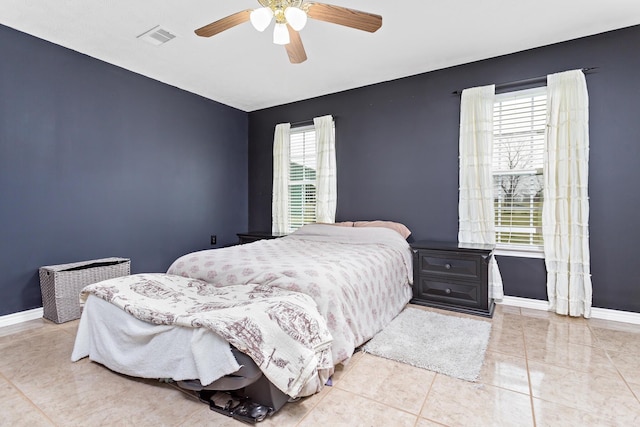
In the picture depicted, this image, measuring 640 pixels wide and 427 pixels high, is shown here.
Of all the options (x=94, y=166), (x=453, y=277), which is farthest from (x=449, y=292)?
(x=94, y=166)

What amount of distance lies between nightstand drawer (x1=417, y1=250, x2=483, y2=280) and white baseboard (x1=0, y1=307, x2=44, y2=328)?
3588 millimetres

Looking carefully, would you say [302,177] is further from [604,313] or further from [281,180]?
[604,313]

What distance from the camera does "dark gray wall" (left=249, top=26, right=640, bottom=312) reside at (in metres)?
2.71

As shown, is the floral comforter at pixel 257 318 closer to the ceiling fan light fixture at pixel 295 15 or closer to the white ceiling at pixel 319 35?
the ceiling fan light fixture at pixel 295 15

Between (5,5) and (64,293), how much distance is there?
2317 millimetres

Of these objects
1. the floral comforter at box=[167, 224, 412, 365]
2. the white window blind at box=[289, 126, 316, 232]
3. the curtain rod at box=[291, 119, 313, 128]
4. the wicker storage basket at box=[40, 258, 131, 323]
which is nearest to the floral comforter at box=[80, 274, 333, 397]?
the floral comforter at box=[167, 224, 412, 365]

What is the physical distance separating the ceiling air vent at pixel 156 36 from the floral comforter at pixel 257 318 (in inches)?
84.4

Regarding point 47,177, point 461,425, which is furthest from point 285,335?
point 47,177

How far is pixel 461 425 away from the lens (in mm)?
1423

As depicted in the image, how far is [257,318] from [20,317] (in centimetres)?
269

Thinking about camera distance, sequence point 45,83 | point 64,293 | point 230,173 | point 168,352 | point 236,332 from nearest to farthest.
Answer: point 236,332 → point 168,352 → point 64,293 → point 45,83 → point 230,173

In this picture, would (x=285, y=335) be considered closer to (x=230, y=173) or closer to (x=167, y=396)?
(x=167, y=396)

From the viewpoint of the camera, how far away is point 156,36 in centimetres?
280

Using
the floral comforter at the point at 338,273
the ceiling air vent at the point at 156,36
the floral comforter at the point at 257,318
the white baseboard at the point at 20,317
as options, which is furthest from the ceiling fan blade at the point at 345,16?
the white baseboard at the point at 20,317
